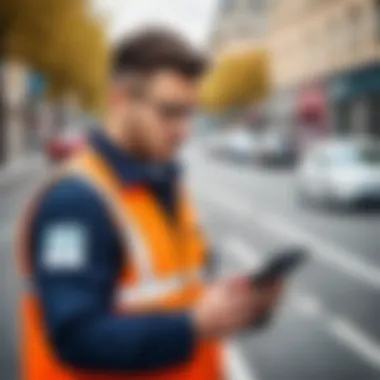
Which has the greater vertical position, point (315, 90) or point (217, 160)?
point (315, 90)

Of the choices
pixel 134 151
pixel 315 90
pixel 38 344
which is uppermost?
pixel 134 151

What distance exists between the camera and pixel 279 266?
1.48 metres

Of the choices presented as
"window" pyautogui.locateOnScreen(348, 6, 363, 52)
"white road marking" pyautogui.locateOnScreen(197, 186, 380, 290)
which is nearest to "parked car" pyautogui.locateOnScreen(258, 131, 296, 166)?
"white road marking" pyautogui.locateOnScreen(197, 186, 380, 290)

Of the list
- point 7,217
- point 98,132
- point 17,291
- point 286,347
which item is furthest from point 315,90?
point 98,132

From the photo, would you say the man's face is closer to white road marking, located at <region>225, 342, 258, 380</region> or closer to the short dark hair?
the short dark hair


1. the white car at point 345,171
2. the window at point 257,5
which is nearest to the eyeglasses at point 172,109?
the window at point 257,5

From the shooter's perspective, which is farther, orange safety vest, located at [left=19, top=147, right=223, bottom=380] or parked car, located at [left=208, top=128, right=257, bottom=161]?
parked car, located at [left=208, top=128, right=257, bottom=161]

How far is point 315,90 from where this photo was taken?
12.9 meters

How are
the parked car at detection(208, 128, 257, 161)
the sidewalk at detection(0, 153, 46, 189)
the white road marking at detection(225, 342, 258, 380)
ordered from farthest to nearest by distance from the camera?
the parked car at detection(208, 128, 257, 161) < the sidewalk at detection(0, 153, 46, 189) < the white road marking at detection(225, 342, 258, 380)

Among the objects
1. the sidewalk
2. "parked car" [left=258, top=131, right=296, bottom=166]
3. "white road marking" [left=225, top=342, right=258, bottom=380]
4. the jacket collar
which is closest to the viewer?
the jacket collar

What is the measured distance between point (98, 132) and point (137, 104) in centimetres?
8

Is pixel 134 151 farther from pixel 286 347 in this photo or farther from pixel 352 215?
pixel 352 215

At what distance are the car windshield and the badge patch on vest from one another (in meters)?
13.8

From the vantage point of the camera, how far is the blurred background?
5465mm
